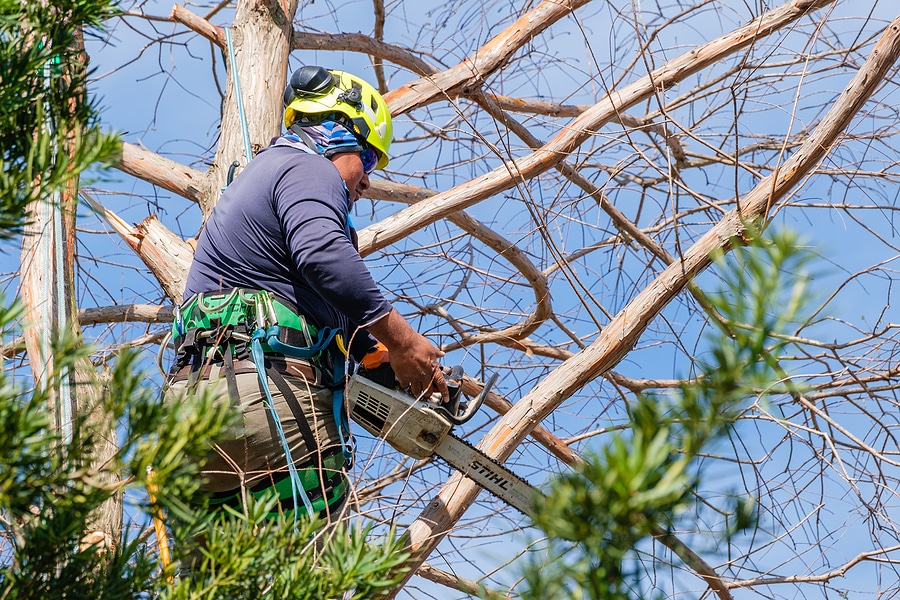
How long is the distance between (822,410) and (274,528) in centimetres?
387

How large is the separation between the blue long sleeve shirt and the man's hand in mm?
56

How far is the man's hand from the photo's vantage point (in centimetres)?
301

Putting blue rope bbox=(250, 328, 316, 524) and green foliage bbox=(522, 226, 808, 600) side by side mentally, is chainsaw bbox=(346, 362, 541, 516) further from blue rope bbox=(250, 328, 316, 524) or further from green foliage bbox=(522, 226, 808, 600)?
green foliage bbox=(522, 226, 808, 600)

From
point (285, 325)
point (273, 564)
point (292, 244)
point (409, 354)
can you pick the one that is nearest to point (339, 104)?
point (292, 244)

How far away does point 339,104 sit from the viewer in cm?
365

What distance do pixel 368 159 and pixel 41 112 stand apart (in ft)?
7.22

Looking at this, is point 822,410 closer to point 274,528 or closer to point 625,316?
point 625,316

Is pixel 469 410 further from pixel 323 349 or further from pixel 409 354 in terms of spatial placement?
pixel 323 349

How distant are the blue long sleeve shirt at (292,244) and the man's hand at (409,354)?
56 millimetres

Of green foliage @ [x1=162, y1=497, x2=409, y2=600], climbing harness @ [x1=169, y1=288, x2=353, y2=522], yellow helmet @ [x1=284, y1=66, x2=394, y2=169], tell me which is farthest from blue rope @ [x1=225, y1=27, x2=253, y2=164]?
green foliage @ [x1=162, y1=497, x2=409, y2=600]

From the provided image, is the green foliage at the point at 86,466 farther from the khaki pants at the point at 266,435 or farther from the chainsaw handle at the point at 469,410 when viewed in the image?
the chainsaw handle at the point at 469,410

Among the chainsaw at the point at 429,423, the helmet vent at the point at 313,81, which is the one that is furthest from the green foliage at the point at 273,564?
the helmet vent at the point at 313,81

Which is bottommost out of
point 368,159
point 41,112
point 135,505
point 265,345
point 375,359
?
point 135,505

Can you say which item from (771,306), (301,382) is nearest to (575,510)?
(771,306)
